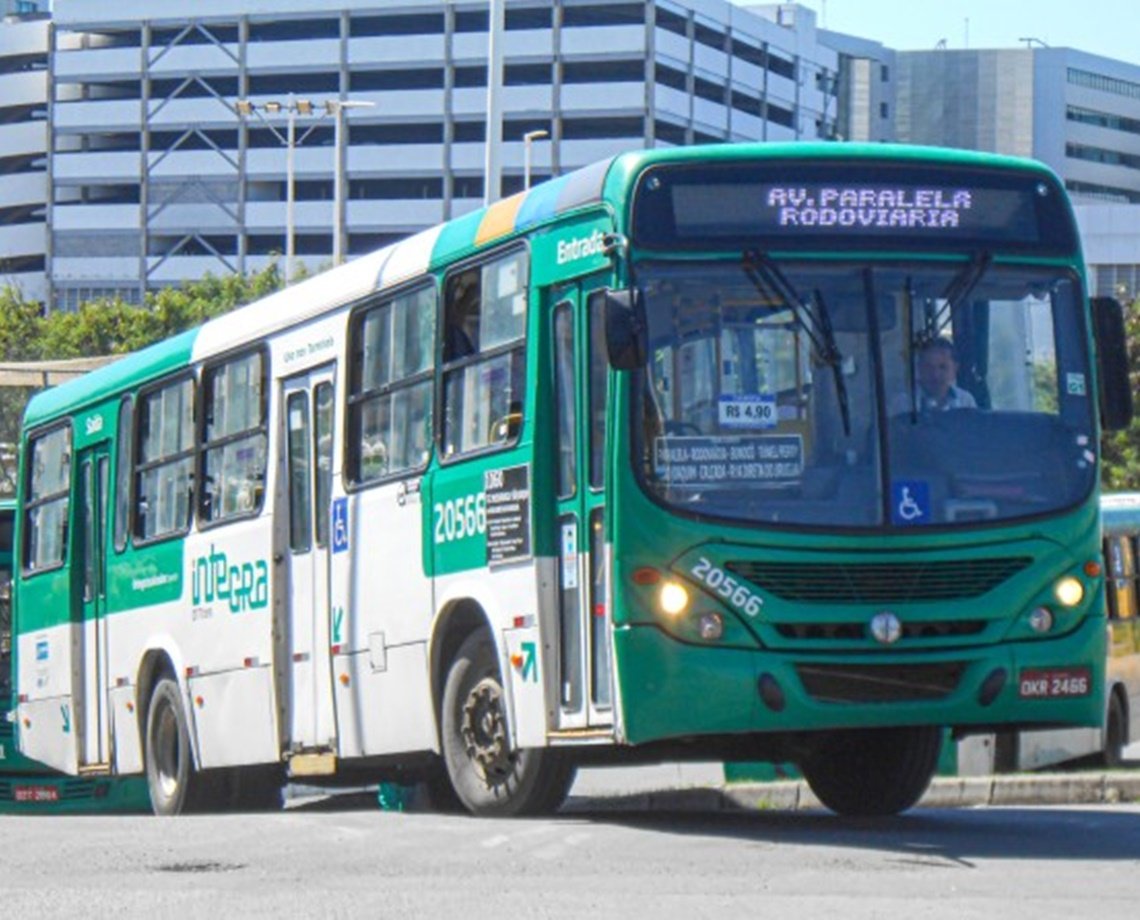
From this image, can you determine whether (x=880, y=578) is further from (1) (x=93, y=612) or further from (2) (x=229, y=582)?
→ (1) (x=93, y=612)

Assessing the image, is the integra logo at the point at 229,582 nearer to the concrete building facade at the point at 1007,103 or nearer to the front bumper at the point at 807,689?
the front bumper at the point at 807,689

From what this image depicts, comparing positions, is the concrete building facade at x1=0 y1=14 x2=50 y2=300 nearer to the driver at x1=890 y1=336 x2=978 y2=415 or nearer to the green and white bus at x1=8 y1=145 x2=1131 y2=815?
the green and white bus at x1=8 y1=145 x2=1131 y2=815

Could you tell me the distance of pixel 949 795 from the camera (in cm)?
2050

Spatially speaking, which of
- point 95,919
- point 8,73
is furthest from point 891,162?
point 8,73

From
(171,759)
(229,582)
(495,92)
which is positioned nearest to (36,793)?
(171,759)

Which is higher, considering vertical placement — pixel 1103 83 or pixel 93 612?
pixel 1103 83

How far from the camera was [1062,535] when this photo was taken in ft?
47.1

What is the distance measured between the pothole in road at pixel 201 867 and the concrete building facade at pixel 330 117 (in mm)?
108210

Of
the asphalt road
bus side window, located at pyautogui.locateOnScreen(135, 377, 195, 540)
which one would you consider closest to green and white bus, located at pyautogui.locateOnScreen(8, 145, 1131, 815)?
the asphalt road

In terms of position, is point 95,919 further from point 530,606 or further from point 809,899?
point 530,606

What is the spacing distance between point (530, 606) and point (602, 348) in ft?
4.47

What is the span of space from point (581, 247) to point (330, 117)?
10803 centimetres

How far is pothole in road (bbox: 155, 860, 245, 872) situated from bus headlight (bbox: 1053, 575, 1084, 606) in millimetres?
3988

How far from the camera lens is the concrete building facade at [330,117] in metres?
122
